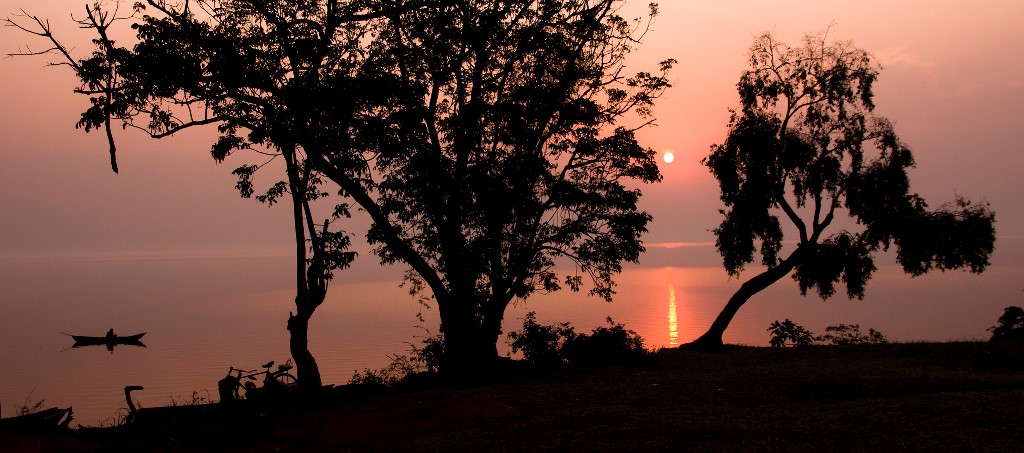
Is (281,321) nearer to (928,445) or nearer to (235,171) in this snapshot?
(235,171)

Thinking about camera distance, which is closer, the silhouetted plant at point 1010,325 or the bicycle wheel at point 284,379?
the bicycle wheel at point 284,379

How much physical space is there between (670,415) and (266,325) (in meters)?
60.3

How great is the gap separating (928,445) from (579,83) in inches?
615

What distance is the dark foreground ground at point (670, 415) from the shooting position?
31.2 ft

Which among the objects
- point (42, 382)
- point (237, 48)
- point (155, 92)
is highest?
point (237, 48)

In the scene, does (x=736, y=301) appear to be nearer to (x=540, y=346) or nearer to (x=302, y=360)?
(x=540, y=346)

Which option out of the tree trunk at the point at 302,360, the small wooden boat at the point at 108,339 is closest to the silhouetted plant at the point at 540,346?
the tree trunk at the point at 302,360

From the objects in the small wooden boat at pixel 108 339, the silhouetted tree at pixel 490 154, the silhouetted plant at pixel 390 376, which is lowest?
the silhouetted plant at pixel 390 376

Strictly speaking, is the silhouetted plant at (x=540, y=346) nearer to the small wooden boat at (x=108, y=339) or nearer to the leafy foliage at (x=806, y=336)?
the leafy foliage at (x=806, y=336)

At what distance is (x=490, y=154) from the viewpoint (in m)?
19.8

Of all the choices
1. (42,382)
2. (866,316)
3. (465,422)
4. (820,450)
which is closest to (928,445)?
(820,450)

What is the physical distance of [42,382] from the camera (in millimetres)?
37938

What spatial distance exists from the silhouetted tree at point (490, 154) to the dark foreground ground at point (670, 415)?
4390 millimetres

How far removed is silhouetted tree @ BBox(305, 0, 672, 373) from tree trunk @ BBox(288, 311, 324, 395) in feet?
13.3
